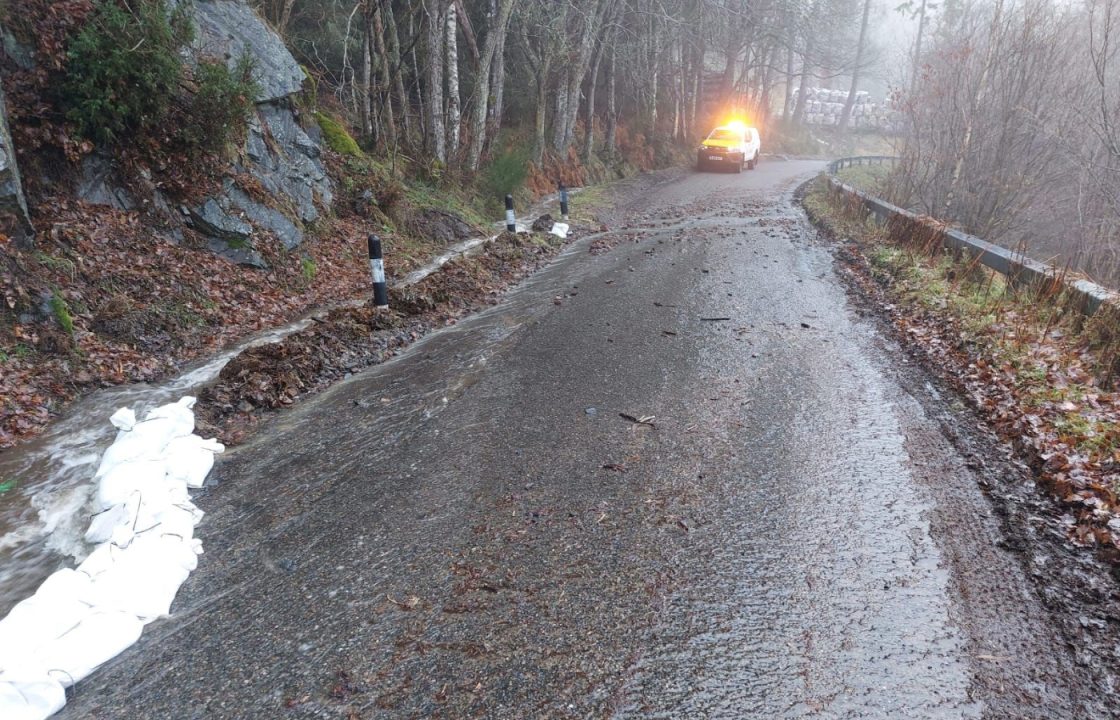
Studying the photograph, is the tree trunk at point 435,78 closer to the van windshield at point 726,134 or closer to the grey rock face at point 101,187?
the grey rock face at point 101,187

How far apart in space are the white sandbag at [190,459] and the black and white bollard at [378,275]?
380cm

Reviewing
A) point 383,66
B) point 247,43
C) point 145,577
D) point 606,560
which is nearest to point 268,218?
point 247,43

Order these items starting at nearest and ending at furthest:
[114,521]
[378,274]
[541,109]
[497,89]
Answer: [114,521], [378,274], [497,89], [541,109]

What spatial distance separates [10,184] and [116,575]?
18.0 ft

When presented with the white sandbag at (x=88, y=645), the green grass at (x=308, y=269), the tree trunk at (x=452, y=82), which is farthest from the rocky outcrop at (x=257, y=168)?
the white sandbag at (x=88, y=645)

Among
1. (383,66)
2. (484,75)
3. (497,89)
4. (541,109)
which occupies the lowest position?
(541,109)

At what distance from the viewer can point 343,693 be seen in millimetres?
2875

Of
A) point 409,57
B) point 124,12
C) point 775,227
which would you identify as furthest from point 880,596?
point 409,57

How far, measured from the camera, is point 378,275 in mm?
8555

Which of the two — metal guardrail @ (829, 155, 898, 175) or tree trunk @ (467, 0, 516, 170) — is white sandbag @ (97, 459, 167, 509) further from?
metal guardrail @ (829, 155, 898, 175)

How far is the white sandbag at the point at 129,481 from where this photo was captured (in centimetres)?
430

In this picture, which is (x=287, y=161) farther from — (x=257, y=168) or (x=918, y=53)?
(x=918, y=53)

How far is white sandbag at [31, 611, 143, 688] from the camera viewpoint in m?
2.95

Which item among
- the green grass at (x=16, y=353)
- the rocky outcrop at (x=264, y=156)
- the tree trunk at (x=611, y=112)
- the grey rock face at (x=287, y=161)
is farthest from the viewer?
the tree trunk at (x=611, y=112)
